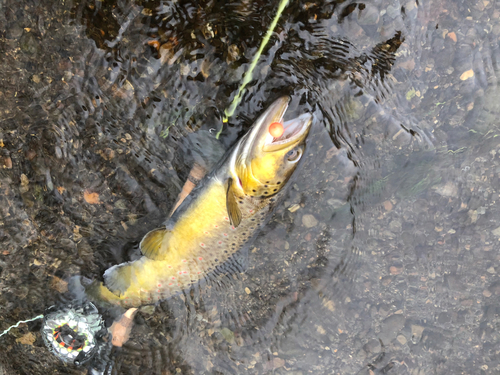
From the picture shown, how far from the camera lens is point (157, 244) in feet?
8.66

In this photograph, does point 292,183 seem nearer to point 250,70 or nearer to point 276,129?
point 276,129

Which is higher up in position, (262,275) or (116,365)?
(262,275)

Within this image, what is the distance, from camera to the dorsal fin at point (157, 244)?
8.64 ft

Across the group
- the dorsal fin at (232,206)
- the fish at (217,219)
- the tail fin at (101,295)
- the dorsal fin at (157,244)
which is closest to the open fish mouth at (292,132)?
the fish at (217,219)

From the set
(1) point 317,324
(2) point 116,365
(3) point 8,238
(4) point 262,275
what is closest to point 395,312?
(1) point 317,324

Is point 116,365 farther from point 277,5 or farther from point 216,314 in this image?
point 277,5

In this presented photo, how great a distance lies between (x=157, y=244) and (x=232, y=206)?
76 cm

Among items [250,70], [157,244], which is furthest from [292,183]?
[157,244]

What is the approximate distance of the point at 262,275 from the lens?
3.01m

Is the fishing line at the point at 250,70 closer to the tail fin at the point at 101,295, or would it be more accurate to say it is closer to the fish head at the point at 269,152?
the fish head at the point at 269,152

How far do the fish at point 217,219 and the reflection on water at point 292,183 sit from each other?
240 millimetres

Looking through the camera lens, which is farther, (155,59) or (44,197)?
(44,197)

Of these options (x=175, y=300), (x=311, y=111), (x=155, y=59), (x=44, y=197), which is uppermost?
(x=155, y=59)

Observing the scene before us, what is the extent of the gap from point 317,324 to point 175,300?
1399mm
